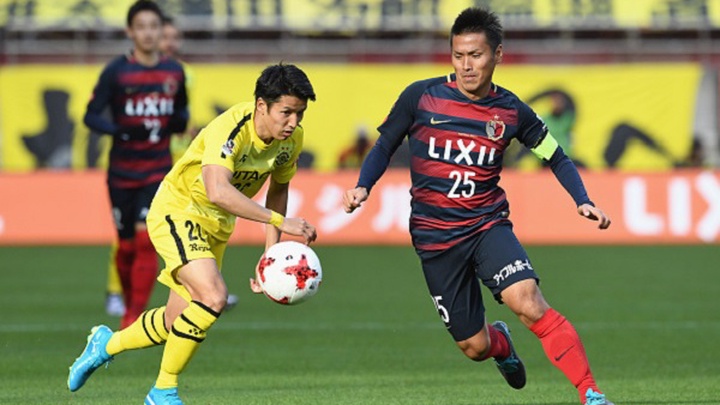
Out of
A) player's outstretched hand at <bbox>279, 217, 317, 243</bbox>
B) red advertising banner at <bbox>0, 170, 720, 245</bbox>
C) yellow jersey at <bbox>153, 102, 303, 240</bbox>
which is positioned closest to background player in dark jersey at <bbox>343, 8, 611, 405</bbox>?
player's outstretched hand at <bbox>279, 217, 317, 243</bbox>

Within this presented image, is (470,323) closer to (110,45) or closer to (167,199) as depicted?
(167,199)

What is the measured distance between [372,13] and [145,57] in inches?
668

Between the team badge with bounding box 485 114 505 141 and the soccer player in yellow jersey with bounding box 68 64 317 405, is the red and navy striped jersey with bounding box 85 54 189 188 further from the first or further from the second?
the team badge with bounding box 485 114 505 141

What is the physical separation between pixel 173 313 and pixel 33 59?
73.5 feet

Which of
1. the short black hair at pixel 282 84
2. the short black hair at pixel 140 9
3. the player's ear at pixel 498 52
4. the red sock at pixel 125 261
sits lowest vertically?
the red sock at pixel 125 261

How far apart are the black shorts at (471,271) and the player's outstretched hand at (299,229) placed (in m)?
0.95

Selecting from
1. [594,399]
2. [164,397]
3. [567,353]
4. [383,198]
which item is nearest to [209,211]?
[164,397]

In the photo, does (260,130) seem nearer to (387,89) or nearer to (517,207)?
(517,207)

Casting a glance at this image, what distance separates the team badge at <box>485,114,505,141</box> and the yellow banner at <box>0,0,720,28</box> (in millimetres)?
20703

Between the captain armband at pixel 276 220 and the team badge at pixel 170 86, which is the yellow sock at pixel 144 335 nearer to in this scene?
the captain armband at pixel 276 220

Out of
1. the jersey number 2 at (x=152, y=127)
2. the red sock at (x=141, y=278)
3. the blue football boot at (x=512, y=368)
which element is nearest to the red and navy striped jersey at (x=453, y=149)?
the blue football boot at (x=512, y=368)

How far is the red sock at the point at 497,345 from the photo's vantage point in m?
7.94

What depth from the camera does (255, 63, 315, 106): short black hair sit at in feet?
23.6

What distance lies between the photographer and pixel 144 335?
7.87 metres
